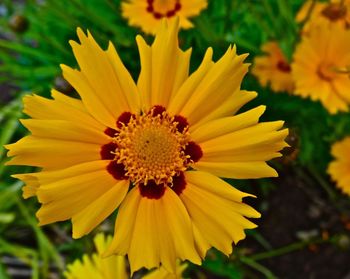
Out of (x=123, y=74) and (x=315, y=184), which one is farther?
(x=315, y=184)

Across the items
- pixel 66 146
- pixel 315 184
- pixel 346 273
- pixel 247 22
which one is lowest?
pixel 346 273

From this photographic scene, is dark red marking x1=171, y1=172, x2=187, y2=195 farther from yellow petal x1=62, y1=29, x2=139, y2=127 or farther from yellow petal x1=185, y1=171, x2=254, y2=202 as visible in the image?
yellow petal x1=62, y1=29, x2=139, y2=127

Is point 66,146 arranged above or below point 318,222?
above

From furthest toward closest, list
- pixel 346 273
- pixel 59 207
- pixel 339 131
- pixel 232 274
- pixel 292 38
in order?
pixel 346 273 → pixel 339 131 → pixel 292 38 → pixel 232 274 → pixel 59 207

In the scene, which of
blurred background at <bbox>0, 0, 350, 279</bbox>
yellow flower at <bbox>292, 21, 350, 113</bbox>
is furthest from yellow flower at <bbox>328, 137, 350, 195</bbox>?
yellow flower at <bbox>292, 21, 350, 113</bbox>

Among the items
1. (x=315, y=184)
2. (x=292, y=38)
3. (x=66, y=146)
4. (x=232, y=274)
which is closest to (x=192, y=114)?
(x=66, y=146)

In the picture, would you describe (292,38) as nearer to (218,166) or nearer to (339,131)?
(339,131)

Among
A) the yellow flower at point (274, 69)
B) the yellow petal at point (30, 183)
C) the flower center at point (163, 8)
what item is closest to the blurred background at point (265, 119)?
the yellow flower at point (274, 69)

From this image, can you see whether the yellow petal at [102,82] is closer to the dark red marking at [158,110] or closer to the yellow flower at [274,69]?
the dark red marking at [158,110]
